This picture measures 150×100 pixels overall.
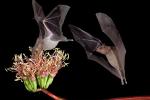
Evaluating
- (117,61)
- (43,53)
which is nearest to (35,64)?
(43,53)

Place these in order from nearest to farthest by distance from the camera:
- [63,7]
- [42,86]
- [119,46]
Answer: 1. [119,46]
2. [42,86]
3. [63,7]

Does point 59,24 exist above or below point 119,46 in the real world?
above

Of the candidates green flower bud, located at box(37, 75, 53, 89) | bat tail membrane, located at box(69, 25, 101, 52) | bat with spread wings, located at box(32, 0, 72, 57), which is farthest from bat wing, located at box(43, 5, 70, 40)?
green flower bud, located at box(37, 75, 53, 89)

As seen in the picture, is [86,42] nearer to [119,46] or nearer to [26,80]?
[119,46]

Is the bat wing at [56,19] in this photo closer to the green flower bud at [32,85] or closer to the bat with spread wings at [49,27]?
the bat with spread wings at [49,27]

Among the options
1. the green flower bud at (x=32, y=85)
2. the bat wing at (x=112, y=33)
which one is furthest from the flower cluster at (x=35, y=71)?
the bat wing at (x=112, y=33)
